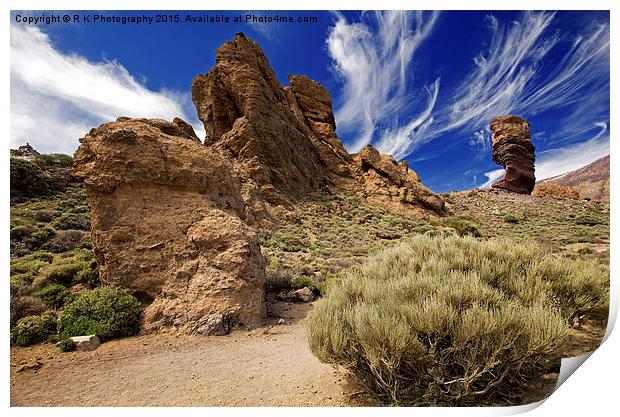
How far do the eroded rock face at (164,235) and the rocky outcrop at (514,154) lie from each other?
42.2m

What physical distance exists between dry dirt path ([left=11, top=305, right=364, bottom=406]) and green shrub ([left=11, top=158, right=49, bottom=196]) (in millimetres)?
17027

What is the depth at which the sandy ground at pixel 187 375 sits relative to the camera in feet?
9.46

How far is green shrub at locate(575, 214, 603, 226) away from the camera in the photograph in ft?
68.0

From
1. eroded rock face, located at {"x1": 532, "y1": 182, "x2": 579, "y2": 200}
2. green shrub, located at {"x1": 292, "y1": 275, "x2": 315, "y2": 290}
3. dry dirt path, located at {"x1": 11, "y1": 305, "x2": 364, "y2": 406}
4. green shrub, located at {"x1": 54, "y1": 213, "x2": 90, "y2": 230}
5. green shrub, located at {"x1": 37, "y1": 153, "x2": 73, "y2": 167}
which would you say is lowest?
dry dirt path, located at {"x1": 11, "y1": 305, "x2": 364, "y2": 406}

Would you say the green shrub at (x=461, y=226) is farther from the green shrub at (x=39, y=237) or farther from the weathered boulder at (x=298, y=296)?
the green shrub at (x=39, y=237)

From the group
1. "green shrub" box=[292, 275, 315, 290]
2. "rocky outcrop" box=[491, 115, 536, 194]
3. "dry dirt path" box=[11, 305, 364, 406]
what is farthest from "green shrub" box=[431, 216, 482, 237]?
"rocky outcrop" box=[491, 115, 536, 194]

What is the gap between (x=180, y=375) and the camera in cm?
341

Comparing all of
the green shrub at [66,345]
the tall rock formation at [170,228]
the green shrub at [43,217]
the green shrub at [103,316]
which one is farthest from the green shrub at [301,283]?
the green shrub at [43,217]

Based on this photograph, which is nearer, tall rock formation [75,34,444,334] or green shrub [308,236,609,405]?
green shrub [308,236,609,405]

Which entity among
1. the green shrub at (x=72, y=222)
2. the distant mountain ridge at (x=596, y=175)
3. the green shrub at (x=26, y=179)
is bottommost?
the green shrub at (x=72, y=222)

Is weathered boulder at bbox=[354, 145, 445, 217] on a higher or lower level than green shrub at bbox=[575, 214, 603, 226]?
higher

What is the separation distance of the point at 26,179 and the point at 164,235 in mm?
17243

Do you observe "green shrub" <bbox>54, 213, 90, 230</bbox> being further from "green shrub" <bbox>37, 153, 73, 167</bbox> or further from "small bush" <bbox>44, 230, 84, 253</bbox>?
"green shrub" <bbox>37, 153, 73, 167</bbox>

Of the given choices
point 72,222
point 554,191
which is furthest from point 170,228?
point 554,191
